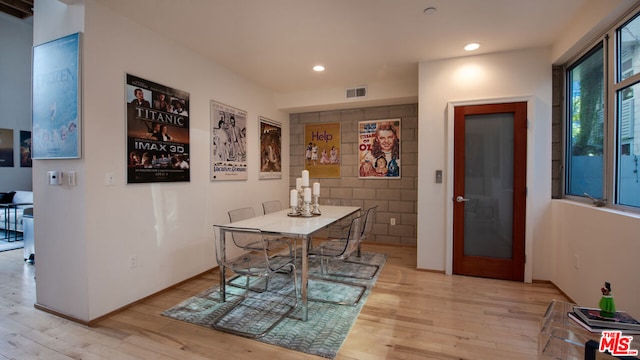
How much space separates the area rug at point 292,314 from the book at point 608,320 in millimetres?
1450

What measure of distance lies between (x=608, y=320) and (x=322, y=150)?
443 centimetres

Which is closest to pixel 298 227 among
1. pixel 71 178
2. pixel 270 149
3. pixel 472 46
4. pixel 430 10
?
pixel 71 178

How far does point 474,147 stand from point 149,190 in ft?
12.0

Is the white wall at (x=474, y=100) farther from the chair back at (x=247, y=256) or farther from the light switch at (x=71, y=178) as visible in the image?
the light switch at (x=71, y=178)

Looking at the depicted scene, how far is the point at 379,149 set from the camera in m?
5.09

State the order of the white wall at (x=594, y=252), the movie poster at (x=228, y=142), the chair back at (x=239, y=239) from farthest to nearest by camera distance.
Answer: the movie poster at (x=228, y=142), the chair back at (x=239, y=239), the white wall at (x=594, y=252)

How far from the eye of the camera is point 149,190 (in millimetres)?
2854

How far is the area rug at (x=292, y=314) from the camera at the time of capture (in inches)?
83.5

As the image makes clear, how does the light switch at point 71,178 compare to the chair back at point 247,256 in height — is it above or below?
above

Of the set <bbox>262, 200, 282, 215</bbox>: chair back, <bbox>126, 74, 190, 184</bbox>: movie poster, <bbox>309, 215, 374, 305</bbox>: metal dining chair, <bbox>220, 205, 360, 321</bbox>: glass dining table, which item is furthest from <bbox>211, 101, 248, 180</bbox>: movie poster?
<bbox>309, 215, 374, 305</bbox>: metal dining chair

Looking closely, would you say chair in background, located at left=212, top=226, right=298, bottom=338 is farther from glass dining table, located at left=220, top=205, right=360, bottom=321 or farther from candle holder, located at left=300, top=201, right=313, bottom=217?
candle holder, located at left=300, top=201, right=313, bottom=217

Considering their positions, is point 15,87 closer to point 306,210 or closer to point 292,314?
point 306,210

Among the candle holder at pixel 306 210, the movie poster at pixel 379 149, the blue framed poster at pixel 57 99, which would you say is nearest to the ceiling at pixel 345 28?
the blue framed poster at pixel 57 99

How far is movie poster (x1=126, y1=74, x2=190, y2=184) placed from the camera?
8.75ft
